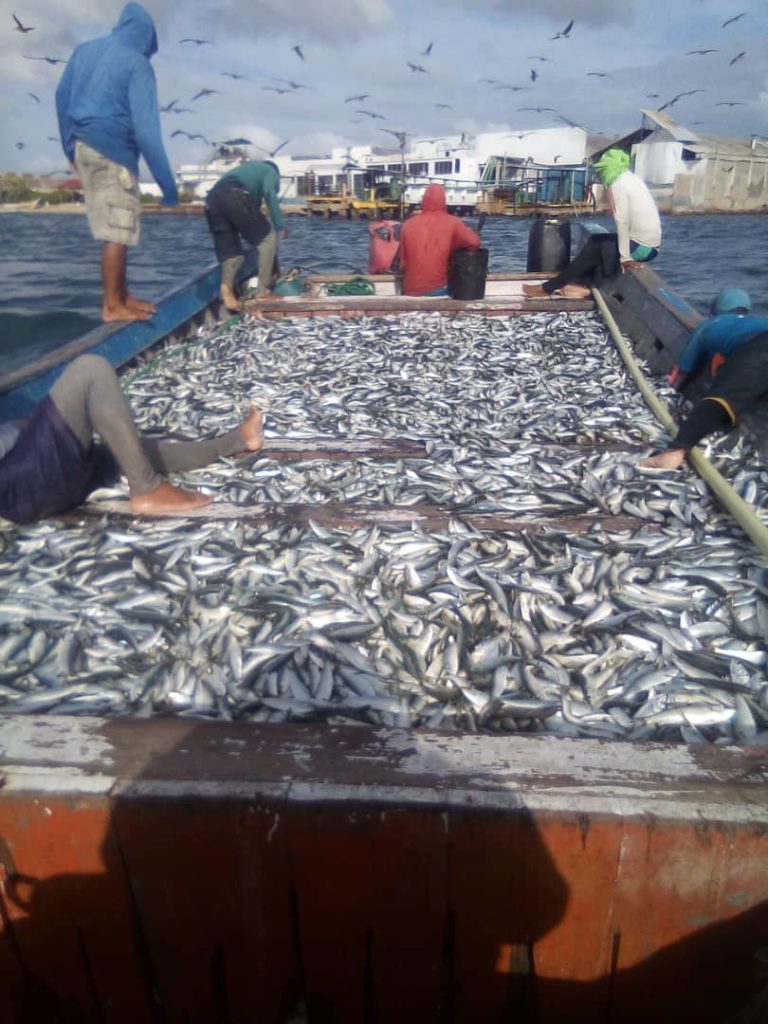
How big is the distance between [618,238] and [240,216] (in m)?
5.90

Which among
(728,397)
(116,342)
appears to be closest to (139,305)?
(116,342)

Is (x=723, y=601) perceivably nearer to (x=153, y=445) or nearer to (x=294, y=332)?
(x=153, y=445)

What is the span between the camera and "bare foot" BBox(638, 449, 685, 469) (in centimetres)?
504

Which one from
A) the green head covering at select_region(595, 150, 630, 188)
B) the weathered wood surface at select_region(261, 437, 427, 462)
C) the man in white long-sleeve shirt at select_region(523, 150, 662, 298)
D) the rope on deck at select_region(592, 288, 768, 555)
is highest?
the green head covering at select_region(595, 150, 630, 188)

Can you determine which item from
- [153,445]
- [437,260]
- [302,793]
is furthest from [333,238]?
[302,793]

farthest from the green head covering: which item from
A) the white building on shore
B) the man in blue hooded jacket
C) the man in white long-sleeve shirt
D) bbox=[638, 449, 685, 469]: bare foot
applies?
the white building on shore

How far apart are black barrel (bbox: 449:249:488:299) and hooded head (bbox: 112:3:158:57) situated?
515cm

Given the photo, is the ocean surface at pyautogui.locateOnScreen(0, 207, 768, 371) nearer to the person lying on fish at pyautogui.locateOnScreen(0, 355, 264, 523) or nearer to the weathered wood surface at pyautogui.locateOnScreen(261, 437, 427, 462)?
the weathered wood surface at pyautogui.locateOnScreen(261, 437, 427, 462)

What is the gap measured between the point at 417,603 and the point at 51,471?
2307 mm

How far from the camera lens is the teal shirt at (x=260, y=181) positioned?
10742mm

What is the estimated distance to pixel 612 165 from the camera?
35.0 feet

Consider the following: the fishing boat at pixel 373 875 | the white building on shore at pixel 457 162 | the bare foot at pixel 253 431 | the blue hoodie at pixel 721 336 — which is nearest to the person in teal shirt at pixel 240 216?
the bare foot at pixel 253 431

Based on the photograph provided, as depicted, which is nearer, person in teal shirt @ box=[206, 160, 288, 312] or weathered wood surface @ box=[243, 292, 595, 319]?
person in teal shirt @ box=[206, 160, 288, 312]

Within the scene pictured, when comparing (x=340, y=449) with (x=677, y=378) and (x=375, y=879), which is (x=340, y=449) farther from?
(x=375, y=879)
